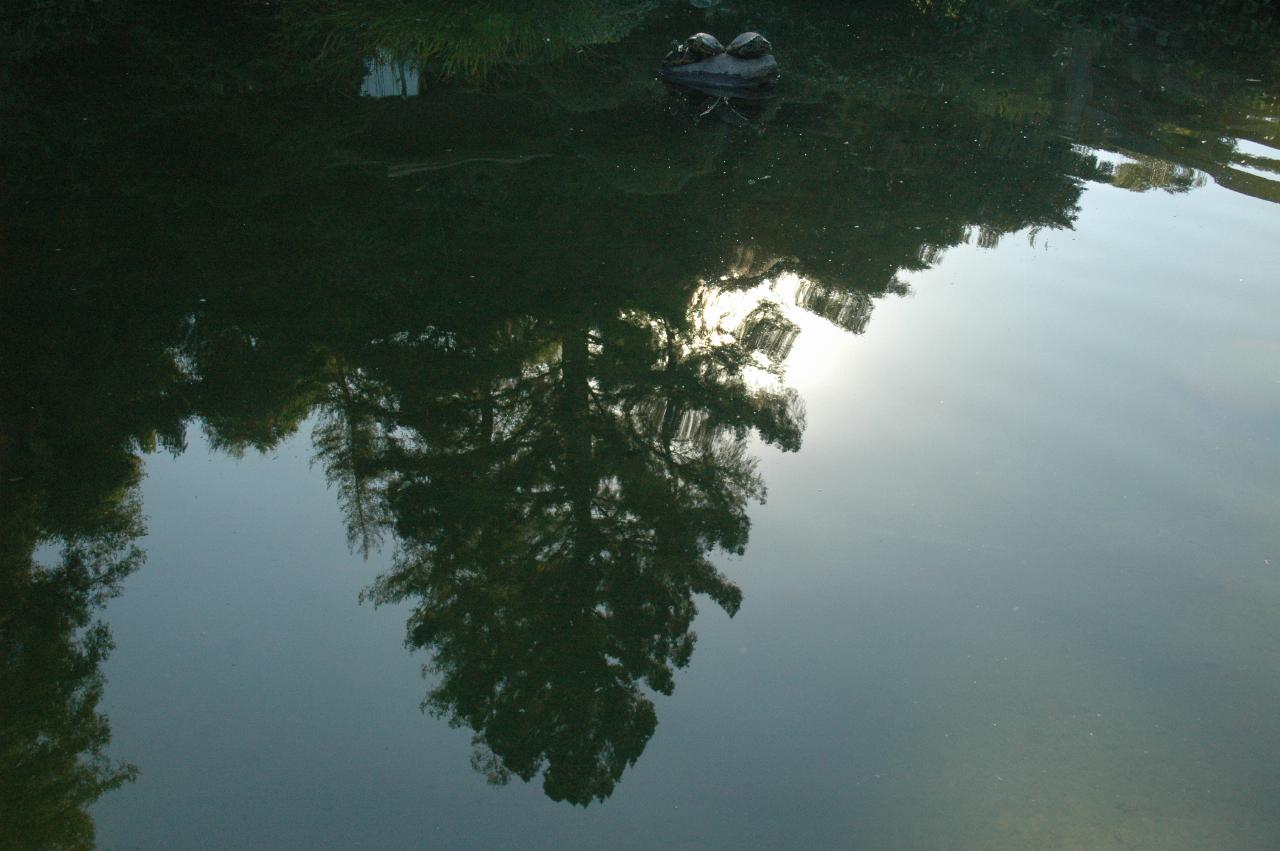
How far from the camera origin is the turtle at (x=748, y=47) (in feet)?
25.5

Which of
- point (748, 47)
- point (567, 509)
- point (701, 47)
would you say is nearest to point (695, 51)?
point (701, 47)

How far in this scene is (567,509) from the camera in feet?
11.3

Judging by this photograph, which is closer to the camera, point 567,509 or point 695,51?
point 567,509

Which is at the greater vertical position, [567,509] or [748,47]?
[748,47]

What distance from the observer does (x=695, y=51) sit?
778 centimetres

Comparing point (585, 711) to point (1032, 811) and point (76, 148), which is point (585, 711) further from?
point (76, 148)

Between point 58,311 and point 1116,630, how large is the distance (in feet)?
13.6

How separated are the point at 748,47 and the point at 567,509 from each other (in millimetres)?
5469

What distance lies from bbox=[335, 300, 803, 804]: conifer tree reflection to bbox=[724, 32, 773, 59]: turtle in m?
3.90

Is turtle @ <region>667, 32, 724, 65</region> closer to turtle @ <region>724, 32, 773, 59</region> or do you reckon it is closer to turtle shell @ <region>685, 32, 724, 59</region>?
turtle shell @ <region>685, 32, 724, 59</region>

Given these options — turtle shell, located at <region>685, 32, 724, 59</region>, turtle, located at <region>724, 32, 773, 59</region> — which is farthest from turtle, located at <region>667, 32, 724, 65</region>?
turtle, located at <region>724, 32, 773, 59</region>

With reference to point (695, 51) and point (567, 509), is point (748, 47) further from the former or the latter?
point (567, 509)

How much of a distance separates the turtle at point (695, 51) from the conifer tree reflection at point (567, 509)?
3855 mm

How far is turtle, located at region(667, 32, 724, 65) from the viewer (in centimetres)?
776
